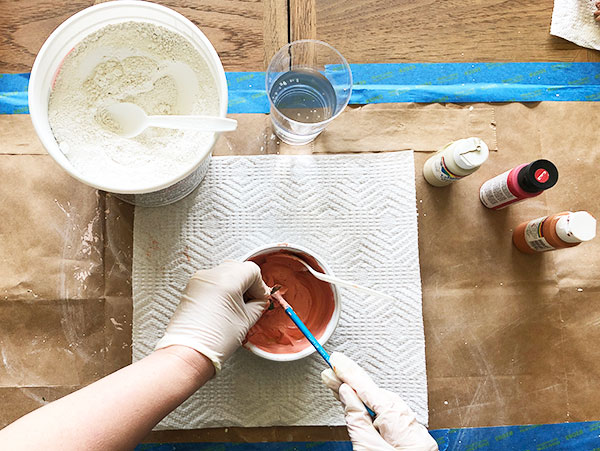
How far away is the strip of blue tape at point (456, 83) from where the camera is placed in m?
0.99

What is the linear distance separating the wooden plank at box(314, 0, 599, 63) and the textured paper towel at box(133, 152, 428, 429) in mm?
232

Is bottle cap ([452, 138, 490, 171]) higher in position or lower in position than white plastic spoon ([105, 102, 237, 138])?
lower

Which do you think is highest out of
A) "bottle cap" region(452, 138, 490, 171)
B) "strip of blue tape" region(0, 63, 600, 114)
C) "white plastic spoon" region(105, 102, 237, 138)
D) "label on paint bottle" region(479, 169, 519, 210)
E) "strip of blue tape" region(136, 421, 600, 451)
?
"strip of blue tape" region(0, 63, 600, 114)

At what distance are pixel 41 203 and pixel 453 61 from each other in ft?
2.91

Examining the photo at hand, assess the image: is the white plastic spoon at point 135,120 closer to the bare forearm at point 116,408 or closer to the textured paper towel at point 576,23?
the bare forearm at point 116,408

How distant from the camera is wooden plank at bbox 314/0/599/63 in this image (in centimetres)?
100

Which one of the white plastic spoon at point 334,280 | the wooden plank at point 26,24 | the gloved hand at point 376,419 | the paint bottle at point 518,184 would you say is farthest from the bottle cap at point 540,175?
the wooden plank at point 26,24

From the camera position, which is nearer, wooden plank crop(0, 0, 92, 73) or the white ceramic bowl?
the white ceramic bowl

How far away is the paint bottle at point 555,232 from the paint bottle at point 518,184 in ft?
0.21

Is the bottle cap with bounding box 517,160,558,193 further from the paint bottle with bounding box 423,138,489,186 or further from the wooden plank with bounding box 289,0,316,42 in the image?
the wooden plank with bounding box 289,0,316,42

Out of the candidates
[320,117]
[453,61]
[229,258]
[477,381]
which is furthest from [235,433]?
[453,61]

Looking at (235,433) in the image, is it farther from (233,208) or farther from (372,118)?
(372,118)

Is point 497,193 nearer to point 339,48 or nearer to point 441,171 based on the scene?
point 441,171

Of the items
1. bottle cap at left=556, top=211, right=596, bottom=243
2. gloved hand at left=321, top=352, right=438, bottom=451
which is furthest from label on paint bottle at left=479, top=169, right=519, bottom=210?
gloved hand at left=321, top=352, right=438, bottom=451
